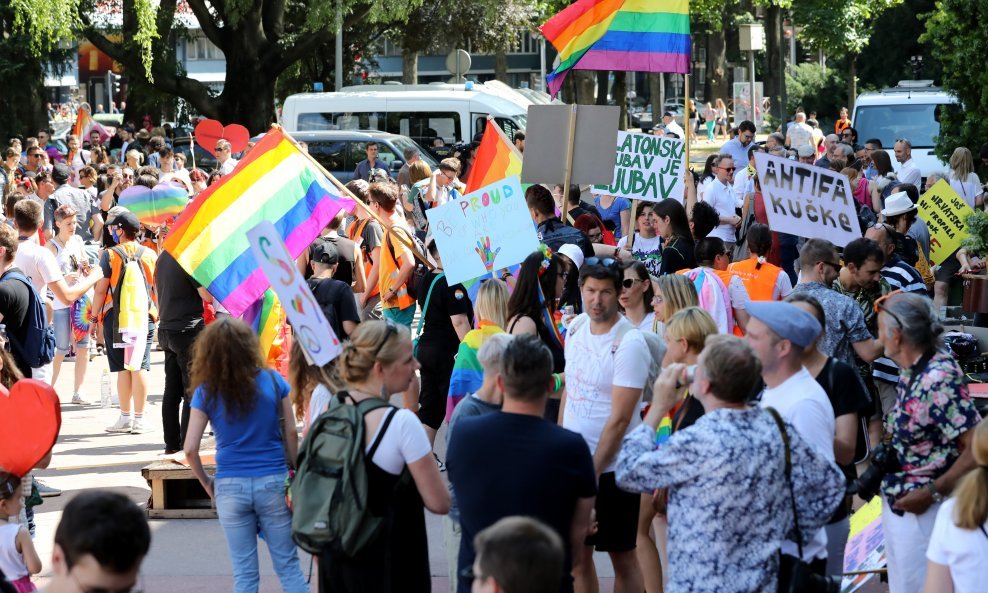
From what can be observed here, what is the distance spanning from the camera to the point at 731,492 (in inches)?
162

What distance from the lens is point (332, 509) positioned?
4570mm

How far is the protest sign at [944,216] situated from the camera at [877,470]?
6.45 m

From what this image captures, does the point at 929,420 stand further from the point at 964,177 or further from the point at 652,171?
the point at 964,177

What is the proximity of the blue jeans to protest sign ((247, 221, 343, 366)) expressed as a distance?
84 centimetres

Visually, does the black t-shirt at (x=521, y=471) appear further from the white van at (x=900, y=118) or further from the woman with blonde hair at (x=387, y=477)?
the white van at (x=900, y=118)

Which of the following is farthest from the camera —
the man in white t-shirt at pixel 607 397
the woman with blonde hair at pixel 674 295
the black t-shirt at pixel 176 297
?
the black t-shirt at pixel 176 297

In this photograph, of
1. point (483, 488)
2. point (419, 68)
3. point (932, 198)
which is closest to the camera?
point (483, 488)

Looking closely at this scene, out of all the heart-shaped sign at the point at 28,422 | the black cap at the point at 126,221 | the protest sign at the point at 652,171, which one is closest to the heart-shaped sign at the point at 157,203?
the black cap at the point at 126,221

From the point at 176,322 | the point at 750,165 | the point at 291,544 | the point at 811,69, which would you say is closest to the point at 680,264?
the point at 176,322

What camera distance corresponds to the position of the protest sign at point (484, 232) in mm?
7695

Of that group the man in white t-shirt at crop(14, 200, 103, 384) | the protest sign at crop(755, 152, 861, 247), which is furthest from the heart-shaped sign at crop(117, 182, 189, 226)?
the protest sign at crop(755, 152, 861, 247)

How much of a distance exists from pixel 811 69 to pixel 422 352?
41638mm

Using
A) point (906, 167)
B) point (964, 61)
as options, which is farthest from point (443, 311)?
point (906, 167)

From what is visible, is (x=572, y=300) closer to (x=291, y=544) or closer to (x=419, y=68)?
(x=291, y=544)
